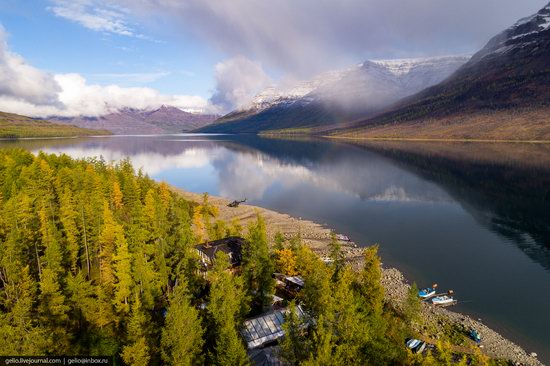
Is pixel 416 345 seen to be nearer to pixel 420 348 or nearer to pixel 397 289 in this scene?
pixel 420 348

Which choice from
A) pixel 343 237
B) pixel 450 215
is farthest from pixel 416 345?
pixel 450 215

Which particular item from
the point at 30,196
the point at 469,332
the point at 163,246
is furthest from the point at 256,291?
the point at 30,196

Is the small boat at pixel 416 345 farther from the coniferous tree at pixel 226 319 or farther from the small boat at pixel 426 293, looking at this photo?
the coniferous tree at pixel 226 319

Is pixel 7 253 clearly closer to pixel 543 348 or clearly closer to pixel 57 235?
pixel 57 235

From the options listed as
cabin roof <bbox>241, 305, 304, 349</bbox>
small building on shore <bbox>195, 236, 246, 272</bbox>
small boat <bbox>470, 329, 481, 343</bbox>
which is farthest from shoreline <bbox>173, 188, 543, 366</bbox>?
cabin roof <bbox>241, 305, 304, 349</bbox>

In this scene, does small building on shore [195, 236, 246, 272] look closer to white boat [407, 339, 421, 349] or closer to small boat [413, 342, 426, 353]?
white boat [407, 339, 421, 349]

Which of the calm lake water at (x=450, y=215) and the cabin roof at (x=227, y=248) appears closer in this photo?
the calm lake water at (x=450, y=215)

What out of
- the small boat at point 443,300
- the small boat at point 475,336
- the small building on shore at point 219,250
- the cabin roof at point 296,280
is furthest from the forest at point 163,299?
Result: the small boat at point 443,300
